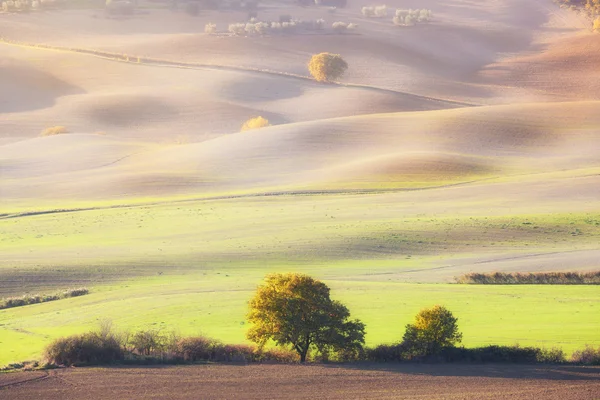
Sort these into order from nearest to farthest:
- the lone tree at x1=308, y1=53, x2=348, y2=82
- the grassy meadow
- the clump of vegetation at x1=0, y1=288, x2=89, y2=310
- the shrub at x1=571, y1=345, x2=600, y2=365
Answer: the shrub at x1=571, y1=345, x2=600, y2=365
the grassy meadow
the clump of vegetation at x1=0, y1=288, x2=89, y2=310
the lone tree at x1=308, y1=53, x2=348, y2=82

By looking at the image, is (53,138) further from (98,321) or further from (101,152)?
(98,321)

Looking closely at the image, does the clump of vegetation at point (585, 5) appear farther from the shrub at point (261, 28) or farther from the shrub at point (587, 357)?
the shrub at point (587, 357)

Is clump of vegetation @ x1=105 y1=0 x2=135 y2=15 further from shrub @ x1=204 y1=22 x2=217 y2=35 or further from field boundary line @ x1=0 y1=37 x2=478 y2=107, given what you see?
field boundary line @ x1=0 y1=37 x2=478 y2=107

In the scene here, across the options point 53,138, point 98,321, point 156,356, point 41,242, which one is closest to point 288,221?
point 41,242

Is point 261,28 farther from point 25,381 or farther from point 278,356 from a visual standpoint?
point 25,381

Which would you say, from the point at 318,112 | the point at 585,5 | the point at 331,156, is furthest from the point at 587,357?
the point at 585,5

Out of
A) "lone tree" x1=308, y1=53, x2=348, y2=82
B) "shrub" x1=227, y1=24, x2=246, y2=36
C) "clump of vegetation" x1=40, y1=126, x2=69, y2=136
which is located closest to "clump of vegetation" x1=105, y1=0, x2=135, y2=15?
"shrub" x1=227, y1=24, x2=246, y2=36
